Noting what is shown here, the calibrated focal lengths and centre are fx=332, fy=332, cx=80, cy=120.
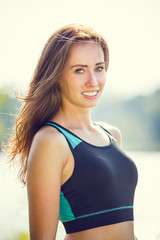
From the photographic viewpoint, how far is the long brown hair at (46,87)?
1.99 metres

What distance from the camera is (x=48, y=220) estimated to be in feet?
5.58

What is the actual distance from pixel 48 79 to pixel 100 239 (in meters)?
0.96

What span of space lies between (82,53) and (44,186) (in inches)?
32.7

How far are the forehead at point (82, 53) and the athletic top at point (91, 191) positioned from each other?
42cm

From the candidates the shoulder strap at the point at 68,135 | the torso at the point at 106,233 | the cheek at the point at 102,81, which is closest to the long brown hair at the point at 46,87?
the shoulder strap at the point at 68,135

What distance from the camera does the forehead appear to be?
2.00 meters

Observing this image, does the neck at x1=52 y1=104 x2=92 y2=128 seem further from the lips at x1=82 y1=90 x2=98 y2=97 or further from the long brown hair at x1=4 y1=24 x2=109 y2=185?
the lips at x1=82 y1=90 x2=98 y2=97

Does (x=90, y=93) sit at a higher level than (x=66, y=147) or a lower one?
higher

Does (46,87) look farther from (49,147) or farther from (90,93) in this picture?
(49,147)

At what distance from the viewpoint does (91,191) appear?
71.1 inches

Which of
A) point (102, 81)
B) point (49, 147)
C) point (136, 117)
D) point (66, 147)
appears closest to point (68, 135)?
point (66, 147)

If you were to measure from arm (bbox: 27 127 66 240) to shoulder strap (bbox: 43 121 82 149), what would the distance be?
0.41 feet

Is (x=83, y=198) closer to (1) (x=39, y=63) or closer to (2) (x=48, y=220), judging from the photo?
(2) (x=48, y=220)

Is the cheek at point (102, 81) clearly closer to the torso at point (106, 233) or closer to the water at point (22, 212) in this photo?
the torso at point (106, 233)
